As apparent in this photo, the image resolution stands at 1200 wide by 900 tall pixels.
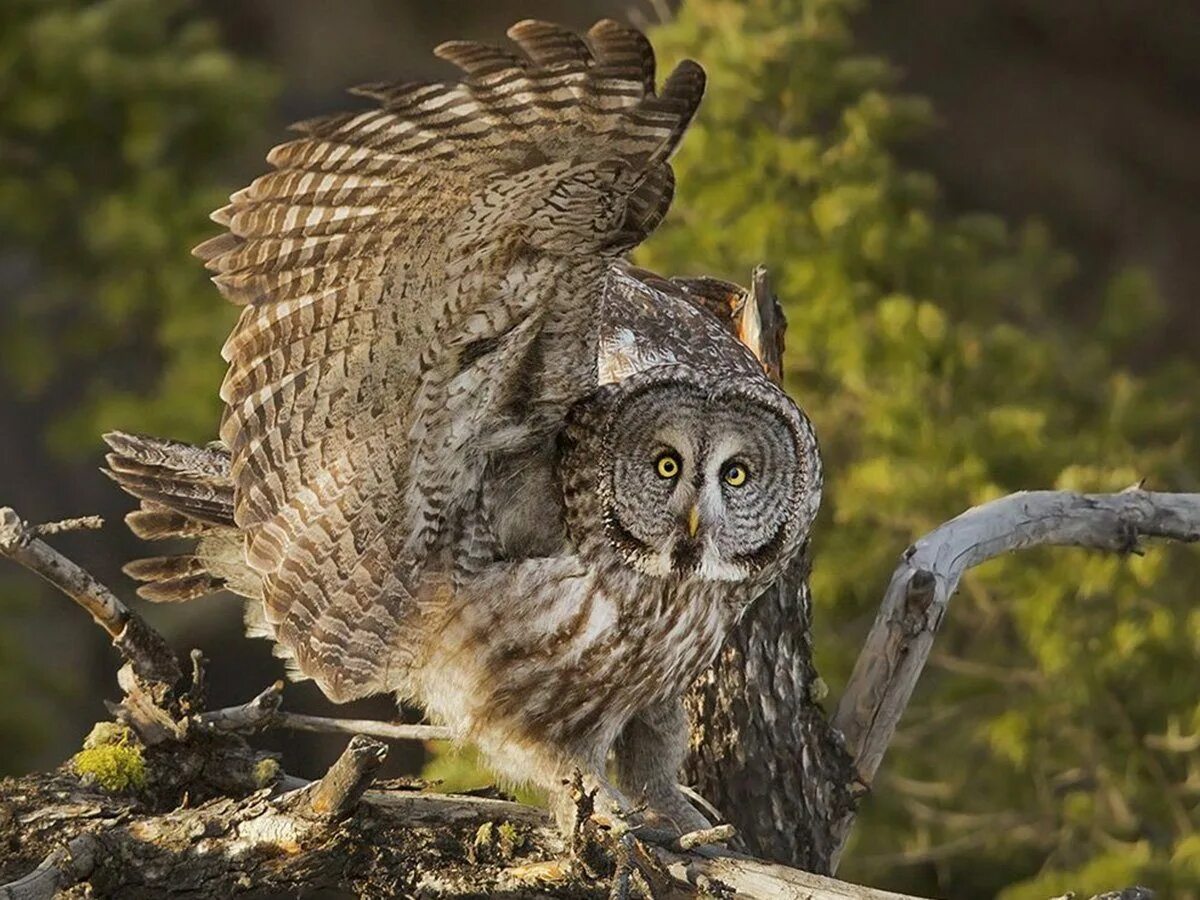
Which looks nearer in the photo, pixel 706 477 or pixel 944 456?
pixel 706 477

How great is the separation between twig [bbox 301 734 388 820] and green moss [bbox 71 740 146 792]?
1.43 feet

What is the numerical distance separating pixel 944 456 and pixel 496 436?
2.23 m

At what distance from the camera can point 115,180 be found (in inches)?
258

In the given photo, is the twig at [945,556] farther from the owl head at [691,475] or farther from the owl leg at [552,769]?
the owl leg at [552,769]

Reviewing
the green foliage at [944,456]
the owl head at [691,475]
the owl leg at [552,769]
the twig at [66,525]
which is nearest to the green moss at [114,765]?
the twig at [66,525]

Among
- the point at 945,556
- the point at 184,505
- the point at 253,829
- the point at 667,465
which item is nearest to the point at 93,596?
the point at 184,505

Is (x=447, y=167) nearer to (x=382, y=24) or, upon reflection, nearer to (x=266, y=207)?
(x=266, y=207)

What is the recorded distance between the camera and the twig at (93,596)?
9.58ft

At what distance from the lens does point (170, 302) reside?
20.9ft

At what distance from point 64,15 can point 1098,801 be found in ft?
13.6

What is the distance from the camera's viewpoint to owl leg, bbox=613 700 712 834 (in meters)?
3.51

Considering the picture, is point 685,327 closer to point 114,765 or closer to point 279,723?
point 279,723

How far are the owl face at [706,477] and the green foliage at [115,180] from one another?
283cm

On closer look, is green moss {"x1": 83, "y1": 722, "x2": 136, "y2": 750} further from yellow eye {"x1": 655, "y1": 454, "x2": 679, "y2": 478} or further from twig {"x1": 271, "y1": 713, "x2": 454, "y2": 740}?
yellow eye {"x1": 655, "y1": 454, "x2": 679, "y2": 478}
